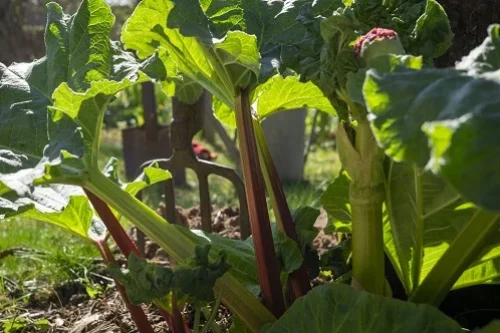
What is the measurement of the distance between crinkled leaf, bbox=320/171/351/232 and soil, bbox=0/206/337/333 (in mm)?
353

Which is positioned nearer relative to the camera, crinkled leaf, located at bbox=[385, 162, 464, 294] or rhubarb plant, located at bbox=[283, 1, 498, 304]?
rhubarb plant, located at bbox=[283, 1, 498, 304]

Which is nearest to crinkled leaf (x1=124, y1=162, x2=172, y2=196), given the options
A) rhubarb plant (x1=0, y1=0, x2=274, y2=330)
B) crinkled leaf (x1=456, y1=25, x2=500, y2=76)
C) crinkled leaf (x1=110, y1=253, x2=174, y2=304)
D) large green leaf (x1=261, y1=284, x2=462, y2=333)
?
rhubarb plant (x1=0, y1=0, x2=274, y2=330)

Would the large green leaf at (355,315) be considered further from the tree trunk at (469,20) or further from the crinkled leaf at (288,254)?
the tree trunk at (469,20)

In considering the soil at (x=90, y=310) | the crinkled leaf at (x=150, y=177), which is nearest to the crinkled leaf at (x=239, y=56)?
the crinkled leaf at (x=150, y=177)

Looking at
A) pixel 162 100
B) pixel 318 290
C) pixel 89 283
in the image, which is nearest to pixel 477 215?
pixel 318 290

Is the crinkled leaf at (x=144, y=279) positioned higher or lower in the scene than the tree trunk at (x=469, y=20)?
lower

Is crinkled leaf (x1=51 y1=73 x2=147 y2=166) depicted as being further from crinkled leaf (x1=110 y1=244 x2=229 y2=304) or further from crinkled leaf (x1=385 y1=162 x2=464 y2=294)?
crinkled leaf (x1=385 y1=162 x2=464 y2=294)

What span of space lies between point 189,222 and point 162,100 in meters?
6.31

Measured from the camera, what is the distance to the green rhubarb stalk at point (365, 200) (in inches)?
47.3

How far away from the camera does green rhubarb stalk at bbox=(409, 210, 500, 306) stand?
3.74ft

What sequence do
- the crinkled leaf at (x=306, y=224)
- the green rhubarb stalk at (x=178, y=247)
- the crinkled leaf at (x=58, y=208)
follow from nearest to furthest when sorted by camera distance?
the crinkled leaf at (x=58, y=208), the green rhubarb stalk at (x=178, y=247), the crinkled leaf at (x=306, y=224)

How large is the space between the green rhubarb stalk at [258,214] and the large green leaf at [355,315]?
147 mm

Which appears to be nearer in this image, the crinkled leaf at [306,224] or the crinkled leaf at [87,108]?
the crinkled leaf at [87,108]

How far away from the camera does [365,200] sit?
4.04ft
